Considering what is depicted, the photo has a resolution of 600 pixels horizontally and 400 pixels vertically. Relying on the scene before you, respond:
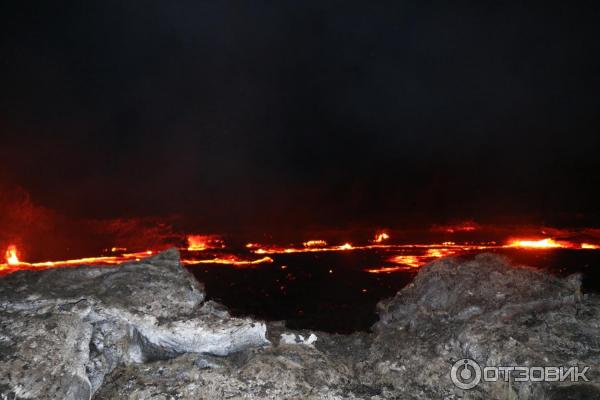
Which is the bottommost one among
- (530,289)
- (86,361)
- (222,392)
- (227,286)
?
(227,286)

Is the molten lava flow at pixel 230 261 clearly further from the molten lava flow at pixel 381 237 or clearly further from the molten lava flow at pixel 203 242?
the molten lava flow at pixel 381 237

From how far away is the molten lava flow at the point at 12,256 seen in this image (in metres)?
27.2

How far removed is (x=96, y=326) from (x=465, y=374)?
5.61 m

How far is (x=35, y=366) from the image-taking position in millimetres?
4609

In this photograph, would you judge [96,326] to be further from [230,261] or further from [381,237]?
[381,237]

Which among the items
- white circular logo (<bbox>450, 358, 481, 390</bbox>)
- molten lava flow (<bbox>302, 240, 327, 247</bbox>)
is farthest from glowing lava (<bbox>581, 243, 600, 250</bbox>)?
white circular logo (<bbox>450, 358, 481, 390</bbox>)

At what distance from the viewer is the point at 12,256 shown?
28109 millimetres

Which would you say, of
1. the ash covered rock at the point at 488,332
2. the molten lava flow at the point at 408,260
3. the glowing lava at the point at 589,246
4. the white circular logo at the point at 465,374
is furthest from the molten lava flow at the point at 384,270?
the glowing lava at the point at 589,246

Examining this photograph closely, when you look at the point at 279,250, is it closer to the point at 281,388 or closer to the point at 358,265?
the point at 358,265

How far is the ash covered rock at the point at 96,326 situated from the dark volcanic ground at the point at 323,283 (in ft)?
14.2

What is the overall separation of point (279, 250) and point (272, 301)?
44.1 ft

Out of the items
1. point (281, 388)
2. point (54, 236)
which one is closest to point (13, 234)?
point (54, 236)

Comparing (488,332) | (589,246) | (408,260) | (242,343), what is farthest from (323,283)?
(589,246)

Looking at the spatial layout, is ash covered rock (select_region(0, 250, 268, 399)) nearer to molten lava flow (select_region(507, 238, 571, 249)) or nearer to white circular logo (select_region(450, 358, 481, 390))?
white circular logo (select_region(450, 358, 481, 390))
